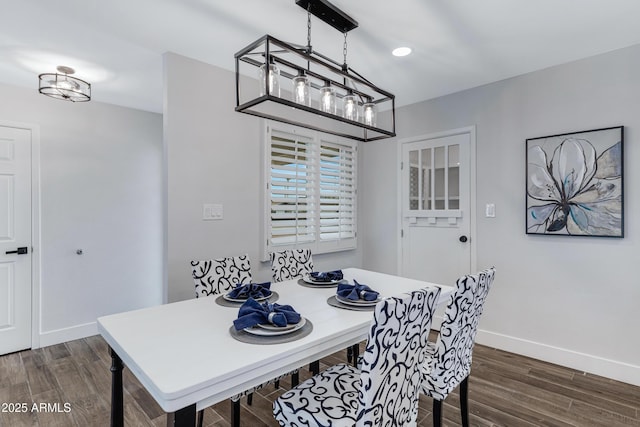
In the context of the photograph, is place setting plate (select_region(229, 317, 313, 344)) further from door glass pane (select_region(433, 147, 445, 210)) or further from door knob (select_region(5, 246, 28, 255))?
door knob (select_region(5, 246, 28, 255))

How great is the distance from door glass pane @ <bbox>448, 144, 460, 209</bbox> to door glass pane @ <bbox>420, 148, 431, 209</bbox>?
0.77 ft

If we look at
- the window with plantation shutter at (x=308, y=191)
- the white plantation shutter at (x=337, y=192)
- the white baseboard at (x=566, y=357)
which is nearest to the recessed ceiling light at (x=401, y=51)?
the window with plantation shutter at (x=308, y=191)

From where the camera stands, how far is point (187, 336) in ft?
4.44

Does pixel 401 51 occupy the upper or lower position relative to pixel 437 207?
upper

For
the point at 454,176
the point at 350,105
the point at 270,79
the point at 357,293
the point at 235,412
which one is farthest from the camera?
the point at 454,176

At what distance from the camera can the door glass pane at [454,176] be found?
11.2ft

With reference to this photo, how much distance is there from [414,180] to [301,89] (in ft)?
7.84

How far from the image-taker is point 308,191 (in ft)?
11.6

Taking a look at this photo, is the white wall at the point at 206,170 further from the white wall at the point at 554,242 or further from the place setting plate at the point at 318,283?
the white wall at the point at 554,242

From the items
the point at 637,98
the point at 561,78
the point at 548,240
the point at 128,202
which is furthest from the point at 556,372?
the point at 128,202

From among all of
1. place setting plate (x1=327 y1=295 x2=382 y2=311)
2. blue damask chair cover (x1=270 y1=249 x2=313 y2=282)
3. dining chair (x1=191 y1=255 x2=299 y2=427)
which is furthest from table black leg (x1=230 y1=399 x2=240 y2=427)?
blue damask chair cover (x1=270 y1=249 x2=313 y2=282)

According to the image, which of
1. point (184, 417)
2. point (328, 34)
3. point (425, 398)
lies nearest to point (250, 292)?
point (184, 417)

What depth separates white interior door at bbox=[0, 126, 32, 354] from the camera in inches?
119

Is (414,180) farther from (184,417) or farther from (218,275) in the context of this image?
(184,417)
